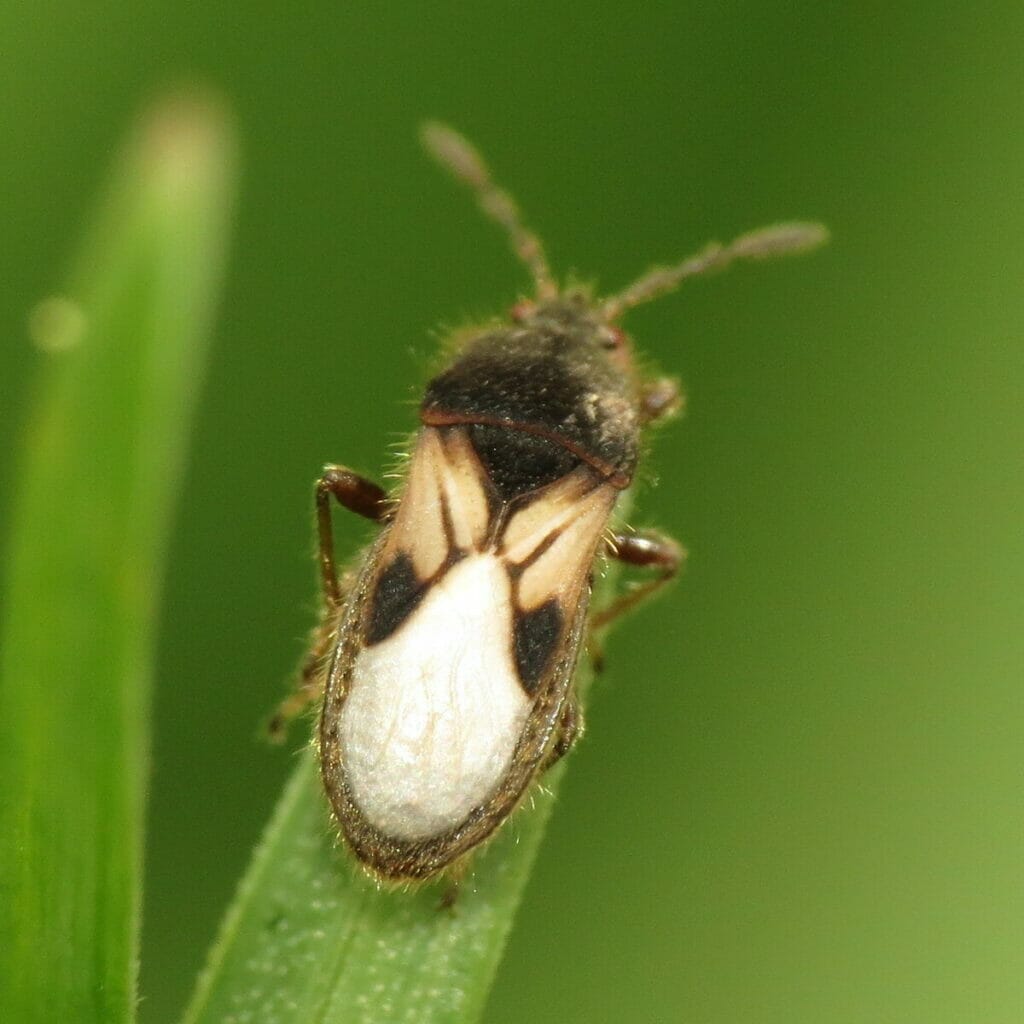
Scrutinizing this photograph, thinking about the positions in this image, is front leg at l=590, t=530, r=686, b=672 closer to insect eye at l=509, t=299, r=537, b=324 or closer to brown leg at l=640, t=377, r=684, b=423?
brown leg at l=640, t=377, r=684, b=423

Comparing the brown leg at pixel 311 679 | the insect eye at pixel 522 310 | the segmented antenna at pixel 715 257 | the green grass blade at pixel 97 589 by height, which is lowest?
the green grass blade at pixel 97 589

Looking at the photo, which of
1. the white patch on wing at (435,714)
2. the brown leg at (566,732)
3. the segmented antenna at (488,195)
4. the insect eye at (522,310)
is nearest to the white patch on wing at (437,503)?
the white patch on wing at (435,714)

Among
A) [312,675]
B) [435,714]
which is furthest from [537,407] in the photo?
[435,714]

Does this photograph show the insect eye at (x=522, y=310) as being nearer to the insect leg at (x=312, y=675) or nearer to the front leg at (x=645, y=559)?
the front leg at (x=645, y=559)

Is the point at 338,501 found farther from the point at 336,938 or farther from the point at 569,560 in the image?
the point at 336,938

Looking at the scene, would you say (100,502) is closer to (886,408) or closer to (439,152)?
(439,152)

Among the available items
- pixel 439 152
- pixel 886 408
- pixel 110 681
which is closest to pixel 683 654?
pixel 886 408

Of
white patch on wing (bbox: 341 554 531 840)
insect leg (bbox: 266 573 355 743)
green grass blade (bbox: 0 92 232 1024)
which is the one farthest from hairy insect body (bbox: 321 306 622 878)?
green grass blade (bbox: 0 92 232 1024)
